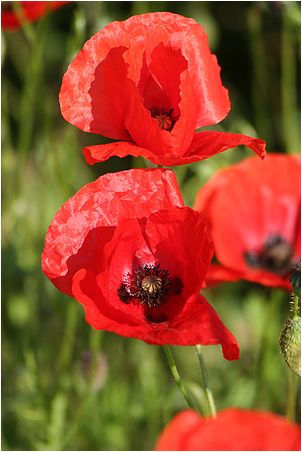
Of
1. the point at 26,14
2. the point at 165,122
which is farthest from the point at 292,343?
the point at 26,14

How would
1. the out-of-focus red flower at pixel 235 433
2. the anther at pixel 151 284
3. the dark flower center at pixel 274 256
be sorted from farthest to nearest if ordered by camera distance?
the dark flower center at pixel 274 256 < the anther at pixel 151 284 < the out-of-focus red flower at pixel 235 433

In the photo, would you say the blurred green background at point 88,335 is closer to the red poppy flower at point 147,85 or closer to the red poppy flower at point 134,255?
the red poppy flower at point 134,255

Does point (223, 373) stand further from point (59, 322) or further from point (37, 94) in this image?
point (37, 94)

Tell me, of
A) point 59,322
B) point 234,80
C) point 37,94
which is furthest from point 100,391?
point 234,80

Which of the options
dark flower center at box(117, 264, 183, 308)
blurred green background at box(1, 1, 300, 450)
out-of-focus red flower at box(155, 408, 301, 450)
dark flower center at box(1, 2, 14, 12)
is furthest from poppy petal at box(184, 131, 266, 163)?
dark flower center at box(1, 2, 14, 12)

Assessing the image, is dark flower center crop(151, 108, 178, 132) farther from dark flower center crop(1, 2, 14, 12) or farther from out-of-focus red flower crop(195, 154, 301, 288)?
dark flower center crop(1, 2, 14, 12)

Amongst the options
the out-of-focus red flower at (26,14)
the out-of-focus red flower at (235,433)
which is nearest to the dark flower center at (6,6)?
the out-of-focus red flower at (26,14)

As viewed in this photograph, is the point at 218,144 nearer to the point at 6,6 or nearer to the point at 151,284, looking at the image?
the point at 151,284
